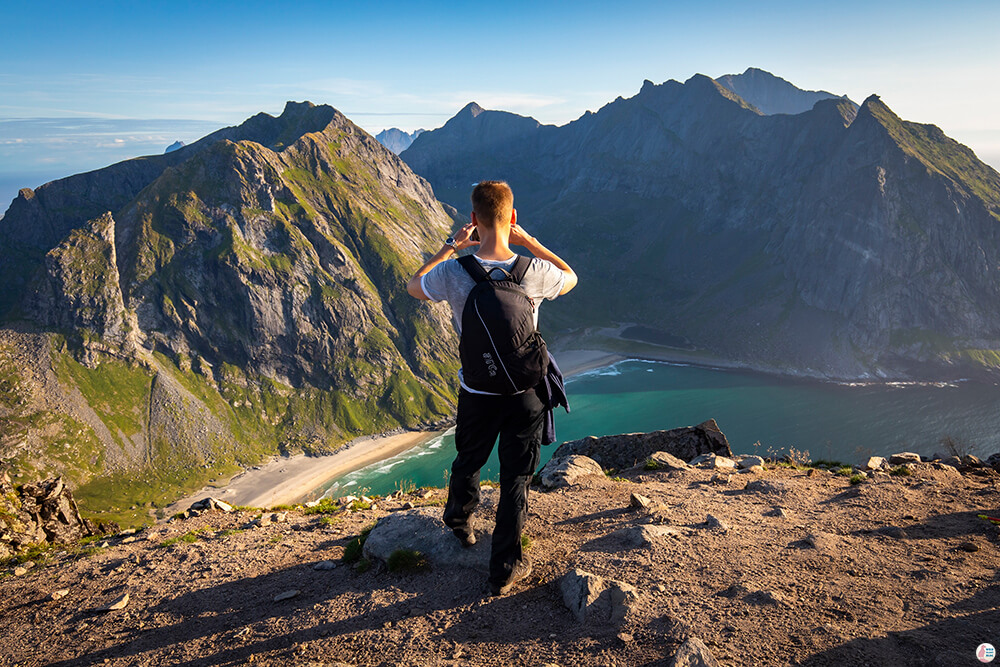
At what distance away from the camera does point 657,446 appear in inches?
731

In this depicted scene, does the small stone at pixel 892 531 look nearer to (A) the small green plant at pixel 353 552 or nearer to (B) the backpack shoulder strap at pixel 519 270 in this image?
(B) the backpack shoulder strap at pixel 519 270

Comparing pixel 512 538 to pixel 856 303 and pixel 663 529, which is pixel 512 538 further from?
pixel 856 303

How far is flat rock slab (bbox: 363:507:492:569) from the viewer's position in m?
7.80

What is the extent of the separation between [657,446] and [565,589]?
1267cm

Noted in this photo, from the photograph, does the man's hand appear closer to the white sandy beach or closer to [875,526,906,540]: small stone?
[875,526,906,540]: small stone

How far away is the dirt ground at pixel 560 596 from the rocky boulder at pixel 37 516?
250cm

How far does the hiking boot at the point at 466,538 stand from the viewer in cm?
764

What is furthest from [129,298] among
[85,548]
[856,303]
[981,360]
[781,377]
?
[981,360]

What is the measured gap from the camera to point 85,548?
1076 centimetres

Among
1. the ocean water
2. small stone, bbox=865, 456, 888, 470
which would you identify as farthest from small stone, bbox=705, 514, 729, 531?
the ocean water

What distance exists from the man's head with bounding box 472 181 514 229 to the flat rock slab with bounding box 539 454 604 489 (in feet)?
28.5

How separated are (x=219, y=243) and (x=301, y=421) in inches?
2513

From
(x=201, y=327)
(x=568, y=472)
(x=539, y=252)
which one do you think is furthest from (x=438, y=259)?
(x=201, y=327)

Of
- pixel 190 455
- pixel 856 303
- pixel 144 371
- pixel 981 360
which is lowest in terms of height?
pixel 190 455
